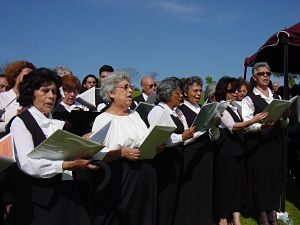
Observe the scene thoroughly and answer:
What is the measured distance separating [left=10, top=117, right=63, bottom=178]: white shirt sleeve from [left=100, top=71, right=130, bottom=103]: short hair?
126cm

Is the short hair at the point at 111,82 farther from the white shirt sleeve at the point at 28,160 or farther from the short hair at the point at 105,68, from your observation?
the short hair at the point at 105,68

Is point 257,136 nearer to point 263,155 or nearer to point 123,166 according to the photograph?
point 263,155

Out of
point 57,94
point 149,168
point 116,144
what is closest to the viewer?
point 57,94

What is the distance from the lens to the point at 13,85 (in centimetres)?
438

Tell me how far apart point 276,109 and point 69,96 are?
8.87 ft

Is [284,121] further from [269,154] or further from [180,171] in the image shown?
[180,171]

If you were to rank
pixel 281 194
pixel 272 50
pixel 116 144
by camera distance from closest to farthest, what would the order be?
pixel 116 144 < pixel 281 194 < pixel 272 50

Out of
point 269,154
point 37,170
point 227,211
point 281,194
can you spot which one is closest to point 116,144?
point 37,170

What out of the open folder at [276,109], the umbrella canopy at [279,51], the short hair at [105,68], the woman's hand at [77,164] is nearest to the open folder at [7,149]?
the woman's hand at [77,164]

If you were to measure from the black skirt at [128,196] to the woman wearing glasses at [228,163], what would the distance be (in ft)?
5.18

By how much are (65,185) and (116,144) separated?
31.9 inches

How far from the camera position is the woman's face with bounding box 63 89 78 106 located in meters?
5.11

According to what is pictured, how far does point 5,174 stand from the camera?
312 cm

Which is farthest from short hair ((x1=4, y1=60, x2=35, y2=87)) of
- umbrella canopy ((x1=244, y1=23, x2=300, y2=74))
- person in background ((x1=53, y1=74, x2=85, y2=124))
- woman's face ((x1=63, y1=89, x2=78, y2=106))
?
umbrella canopy ((x1=244, y1=23, x2=300, y2=74))
